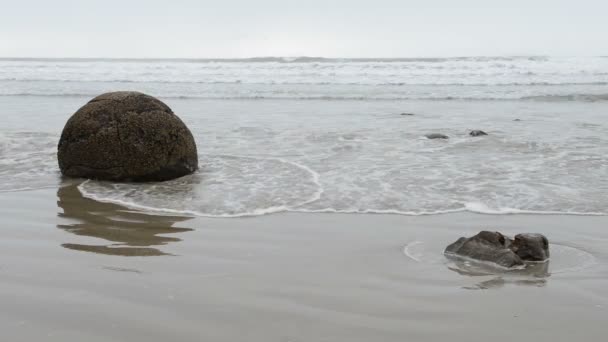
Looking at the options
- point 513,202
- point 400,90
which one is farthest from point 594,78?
point 513,202

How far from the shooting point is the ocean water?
20.0 ft

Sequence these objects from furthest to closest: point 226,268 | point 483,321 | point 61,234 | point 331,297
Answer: point 61,234 → point 226,268 → point 331,297 → point 483,321

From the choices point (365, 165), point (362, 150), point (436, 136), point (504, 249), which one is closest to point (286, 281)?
point (504, 249)

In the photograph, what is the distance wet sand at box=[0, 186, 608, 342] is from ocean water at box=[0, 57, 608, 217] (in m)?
0.65

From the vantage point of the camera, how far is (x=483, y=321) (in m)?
3.13

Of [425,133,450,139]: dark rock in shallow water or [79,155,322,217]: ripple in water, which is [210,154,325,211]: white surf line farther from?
[425,133,450,139]: dark rock in shallow water

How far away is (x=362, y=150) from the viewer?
9.11m

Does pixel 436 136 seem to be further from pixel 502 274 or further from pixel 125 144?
pixel 502 274

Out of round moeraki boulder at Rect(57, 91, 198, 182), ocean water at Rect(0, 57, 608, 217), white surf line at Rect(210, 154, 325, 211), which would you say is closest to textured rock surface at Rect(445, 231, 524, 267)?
ocean water at Rect(0, 57, 608, 217)

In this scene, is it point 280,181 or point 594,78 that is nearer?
point 280,181

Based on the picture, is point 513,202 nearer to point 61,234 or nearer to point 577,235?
point 577,235

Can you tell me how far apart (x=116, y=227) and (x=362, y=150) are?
4.68 m

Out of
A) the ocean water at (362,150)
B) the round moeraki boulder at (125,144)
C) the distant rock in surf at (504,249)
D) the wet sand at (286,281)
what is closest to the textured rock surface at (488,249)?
the distant rock in surf at (504,249)

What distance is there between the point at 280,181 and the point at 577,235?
309 centimetres
